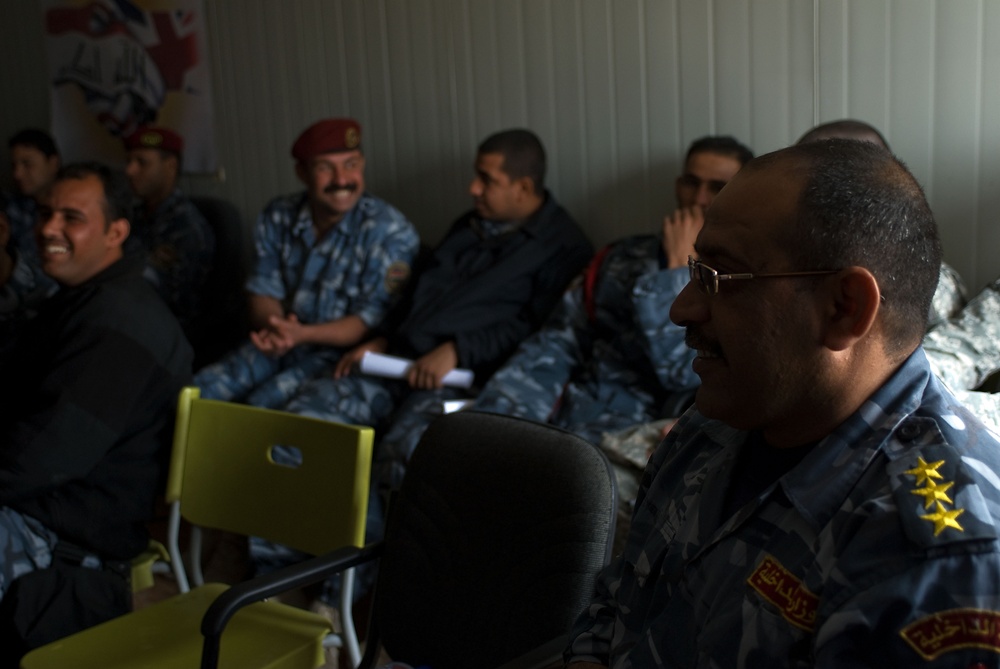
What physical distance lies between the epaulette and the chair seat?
1228 millimetres

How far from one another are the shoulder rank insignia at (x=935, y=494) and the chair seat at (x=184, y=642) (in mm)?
1242

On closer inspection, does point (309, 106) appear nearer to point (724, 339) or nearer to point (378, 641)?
point (378, 641)

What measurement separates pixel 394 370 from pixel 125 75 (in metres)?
2.73

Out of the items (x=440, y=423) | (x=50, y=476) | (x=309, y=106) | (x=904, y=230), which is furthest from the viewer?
(x=309, y=106)

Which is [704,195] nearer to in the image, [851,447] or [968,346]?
[968,346]

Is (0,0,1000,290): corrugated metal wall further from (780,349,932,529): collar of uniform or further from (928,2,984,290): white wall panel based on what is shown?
(780,349,932,529): collar of uniform

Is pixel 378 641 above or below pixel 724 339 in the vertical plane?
below

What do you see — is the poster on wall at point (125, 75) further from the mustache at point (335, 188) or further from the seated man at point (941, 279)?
the seated man at point (941, 279)

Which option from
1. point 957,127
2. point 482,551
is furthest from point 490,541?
point 957,127

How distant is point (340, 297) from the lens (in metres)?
3.75

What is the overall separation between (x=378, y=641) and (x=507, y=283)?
1.80 metres

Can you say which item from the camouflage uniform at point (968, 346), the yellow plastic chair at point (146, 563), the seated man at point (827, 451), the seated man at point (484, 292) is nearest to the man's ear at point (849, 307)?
the seated man at point (827, 451)

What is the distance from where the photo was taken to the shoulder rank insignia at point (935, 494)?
2.80 ft

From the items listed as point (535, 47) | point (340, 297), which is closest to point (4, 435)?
point (340, 297)
